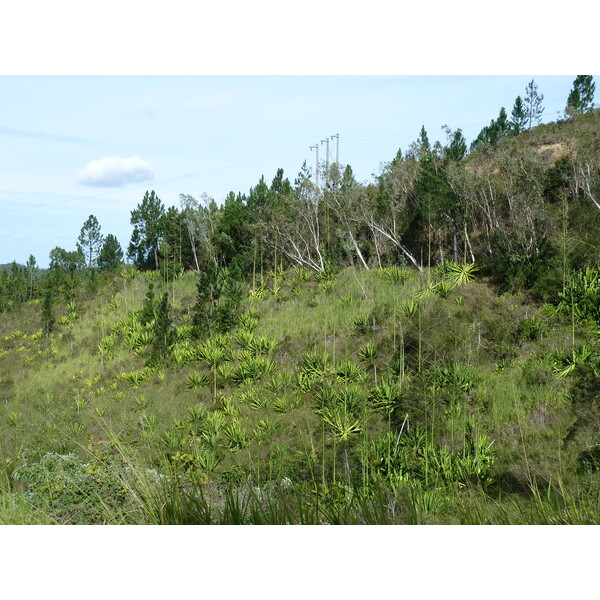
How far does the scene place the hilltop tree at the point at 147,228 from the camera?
18.0 ft

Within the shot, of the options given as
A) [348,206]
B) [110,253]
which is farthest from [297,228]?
[110,253]

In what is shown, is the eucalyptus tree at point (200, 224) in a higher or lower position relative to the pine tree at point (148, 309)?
higher

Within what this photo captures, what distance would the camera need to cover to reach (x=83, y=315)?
6816mm

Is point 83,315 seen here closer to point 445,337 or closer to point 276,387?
point 276,387

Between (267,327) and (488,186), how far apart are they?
3.33m

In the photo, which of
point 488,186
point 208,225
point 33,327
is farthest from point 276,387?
point 33,327

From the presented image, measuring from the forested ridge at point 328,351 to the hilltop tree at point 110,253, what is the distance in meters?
0.03

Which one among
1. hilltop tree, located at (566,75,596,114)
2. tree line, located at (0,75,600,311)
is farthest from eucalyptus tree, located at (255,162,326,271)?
hilltop tree, located at (566,75,596,114)

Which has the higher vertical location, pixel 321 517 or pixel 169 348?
pixel 169 348

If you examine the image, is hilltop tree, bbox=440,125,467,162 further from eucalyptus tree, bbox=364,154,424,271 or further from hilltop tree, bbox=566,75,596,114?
hilltop tree, bbox=566,75,596,114

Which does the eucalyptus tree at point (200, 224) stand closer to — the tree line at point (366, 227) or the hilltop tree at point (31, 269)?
the tree line at point (366, 227)

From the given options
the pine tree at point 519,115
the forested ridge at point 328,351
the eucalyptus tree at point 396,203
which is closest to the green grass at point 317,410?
the forested ridge at point 328,351

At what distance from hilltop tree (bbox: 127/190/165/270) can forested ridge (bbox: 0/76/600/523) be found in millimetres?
25

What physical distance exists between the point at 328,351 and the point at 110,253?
3.02m
